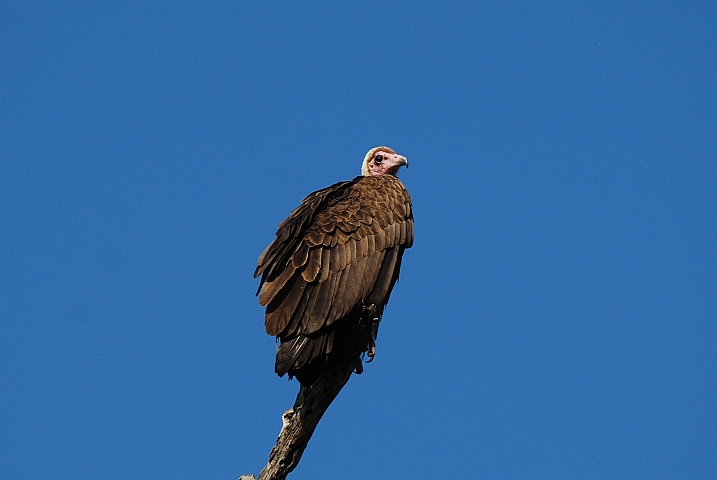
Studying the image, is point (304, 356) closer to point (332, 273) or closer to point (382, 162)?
point (332, 273)

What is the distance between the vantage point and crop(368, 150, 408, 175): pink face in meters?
10.7

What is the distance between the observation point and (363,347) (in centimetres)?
811

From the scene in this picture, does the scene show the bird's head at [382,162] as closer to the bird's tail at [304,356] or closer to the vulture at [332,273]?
the vulture at [332,273]

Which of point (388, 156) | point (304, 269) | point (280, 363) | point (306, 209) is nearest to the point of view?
point (280, 363)

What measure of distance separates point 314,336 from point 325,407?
615 millimetres

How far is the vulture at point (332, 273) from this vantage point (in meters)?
7.73

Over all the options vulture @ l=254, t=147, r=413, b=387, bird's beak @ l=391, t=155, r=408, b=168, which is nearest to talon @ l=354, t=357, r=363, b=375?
vulture @ l=254, t=147, r=413, b=387

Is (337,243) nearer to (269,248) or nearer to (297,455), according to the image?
(269,248)

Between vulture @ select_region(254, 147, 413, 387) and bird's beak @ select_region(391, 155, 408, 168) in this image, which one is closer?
vulture @ select_region(254, 147, 413, 387)

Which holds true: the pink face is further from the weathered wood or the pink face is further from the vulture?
the weathered wood

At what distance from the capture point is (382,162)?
35.6ft

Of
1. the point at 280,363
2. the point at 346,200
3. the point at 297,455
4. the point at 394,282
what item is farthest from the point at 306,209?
the point at 297,455

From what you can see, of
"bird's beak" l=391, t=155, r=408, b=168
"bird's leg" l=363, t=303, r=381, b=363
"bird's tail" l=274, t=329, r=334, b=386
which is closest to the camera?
"bird's tail" l=274, t=329, r=334, b=386

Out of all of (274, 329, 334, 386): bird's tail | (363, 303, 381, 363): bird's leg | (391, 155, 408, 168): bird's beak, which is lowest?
(274, 329, 334, 386): bird's tail
